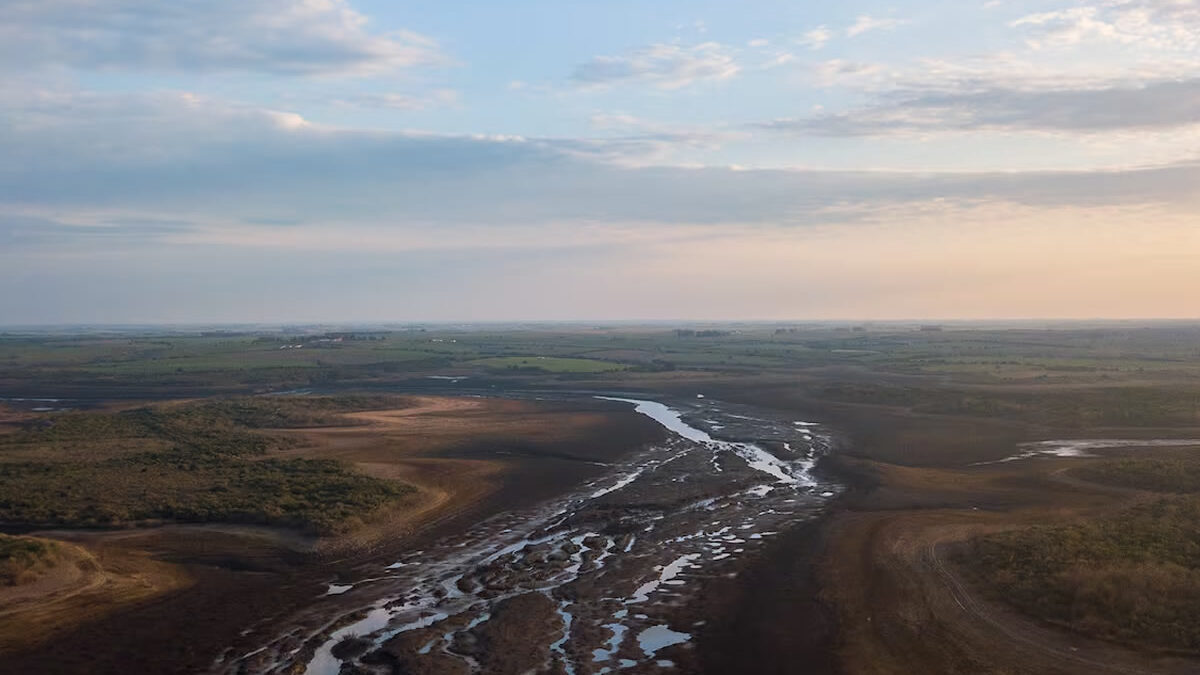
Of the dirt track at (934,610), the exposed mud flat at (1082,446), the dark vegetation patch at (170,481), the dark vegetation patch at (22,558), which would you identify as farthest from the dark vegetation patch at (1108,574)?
the dark vegetation patch at (22,558)

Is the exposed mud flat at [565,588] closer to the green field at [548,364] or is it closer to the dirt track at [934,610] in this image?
the dirt track at [934,610]

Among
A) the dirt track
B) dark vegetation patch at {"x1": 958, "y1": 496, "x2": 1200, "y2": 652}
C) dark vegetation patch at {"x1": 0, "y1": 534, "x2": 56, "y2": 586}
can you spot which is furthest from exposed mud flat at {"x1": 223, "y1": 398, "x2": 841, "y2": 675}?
dark vegetation patch at {"x1": 0, "y1": 534, "x2": 56, "y2": 586}

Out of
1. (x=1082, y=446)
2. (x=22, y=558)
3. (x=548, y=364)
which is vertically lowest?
(x=1082, y=446)

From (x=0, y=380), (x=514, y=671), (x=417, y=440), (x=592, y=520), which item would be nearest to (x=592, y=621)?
(x=514, y=671)

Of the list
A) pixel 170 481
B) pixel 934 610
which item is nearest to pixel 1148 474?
pixel 934 610

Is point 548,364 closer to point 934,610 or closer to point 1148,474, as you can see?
point 1148,474

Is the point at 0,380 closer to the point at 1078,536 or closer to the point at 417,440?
the point at 417,440
